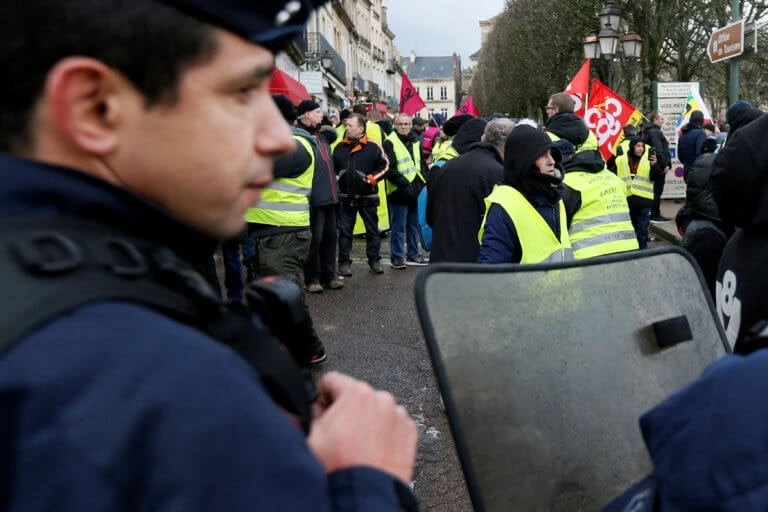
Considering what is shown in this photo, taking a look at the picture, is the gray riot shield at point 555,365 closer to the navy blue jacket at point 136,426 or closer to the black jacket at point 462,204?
the navy blue jacket at point 136,426

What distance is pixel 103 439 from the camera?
701 millimetres

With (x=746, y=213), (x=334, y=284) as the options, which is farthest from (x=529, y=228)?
(x=334, y=284)

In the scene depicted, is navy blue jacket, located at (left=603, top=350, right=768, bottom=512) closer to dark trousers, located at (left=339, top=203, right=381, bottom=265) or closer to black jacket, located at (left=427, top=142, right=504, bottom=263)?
black jacket, located at (left=427, top=142, right=504, bottom=263)

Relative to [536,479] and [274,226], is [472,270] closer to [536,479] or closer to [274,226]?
[536,479]

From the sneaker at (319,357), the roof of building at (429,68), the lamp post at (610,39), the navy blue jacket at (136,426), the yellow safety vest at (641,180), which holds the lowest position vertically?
the sneaker at (319,357)

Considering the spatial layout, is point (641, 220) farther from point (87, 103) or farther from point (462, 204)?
point (87, 103)

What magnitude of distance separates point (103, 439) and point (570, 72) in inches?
1370

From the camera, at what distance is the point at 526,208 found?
3.67m

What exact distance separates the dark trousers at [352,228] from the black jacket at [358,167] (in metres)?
0.13

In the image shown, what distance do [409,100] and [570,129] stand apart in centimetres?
909

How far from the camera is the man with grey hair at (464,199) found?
485 centimetres

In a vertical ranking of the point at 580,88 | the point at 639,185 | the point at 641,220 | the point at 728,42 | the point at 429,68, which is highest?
the point at 429,68

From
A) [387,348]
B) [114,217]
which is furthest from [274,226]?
[114,217]

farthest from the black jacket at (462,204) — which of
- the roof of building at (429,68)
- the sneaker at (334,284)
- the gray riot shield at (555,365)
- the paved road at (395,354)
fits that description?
the roof of building at (429,68)
